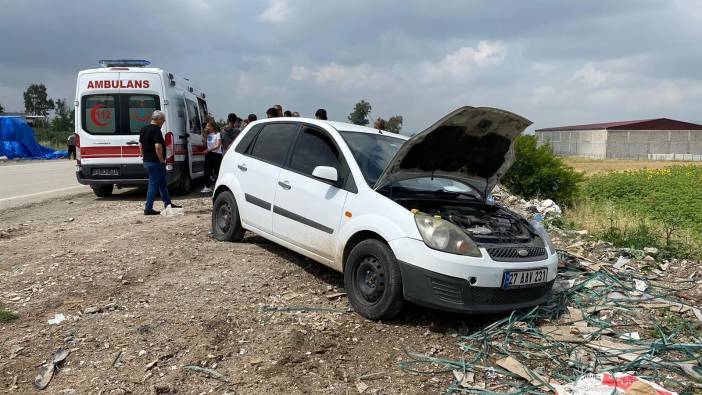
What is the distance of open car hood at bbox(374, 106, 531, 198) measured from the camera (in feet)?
15.7

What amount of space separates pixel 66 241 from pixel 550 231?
6.76 meters

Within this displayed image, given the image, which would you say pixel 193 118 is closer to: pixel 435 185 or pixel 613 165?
pixel 435 185

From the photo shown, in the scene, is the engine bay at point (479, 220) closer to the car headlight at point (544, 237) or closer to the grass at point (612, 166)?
the car headlight at point (544, 237)

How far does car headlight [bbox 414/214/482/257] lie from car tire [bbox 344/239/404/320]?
0.34 metres

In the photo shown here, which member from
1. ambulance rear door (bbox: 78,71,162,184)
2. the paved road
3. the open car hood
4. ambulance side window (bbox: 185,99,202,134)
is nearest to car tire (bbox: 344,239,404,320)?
the open car hood

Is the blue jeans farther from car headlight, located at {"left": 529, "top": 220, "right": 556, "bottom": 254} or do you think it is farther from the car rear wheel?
car headlight, located at {"left": 529, "top": 220, "right": 556, "bottom": 254}

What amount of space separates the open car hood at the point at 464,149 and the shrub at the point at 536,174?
7501 millimetres

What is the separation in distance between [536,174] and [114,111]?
9.26 meters

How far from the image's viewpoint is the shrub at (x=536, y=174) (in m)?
12.9

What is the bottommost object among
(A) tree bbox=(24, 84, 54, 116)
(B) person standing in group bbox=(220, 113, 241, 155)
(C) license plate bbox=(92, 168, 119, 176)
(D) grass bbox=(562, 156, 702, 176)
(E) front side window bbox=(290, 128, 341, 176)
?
(D) grass bbox=(562, 156, 702, 176)

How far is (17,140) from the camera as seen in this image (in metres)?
30.0

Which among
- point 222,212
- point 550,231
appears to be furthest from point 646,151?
point 222,212

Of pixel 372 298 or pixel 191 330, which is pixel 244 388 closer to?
pixel 191 330

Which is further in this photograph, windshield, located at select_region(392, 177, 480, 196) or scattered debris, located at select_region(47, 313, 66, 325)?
windshield, located at select_region(392, 177, 480, 196)
